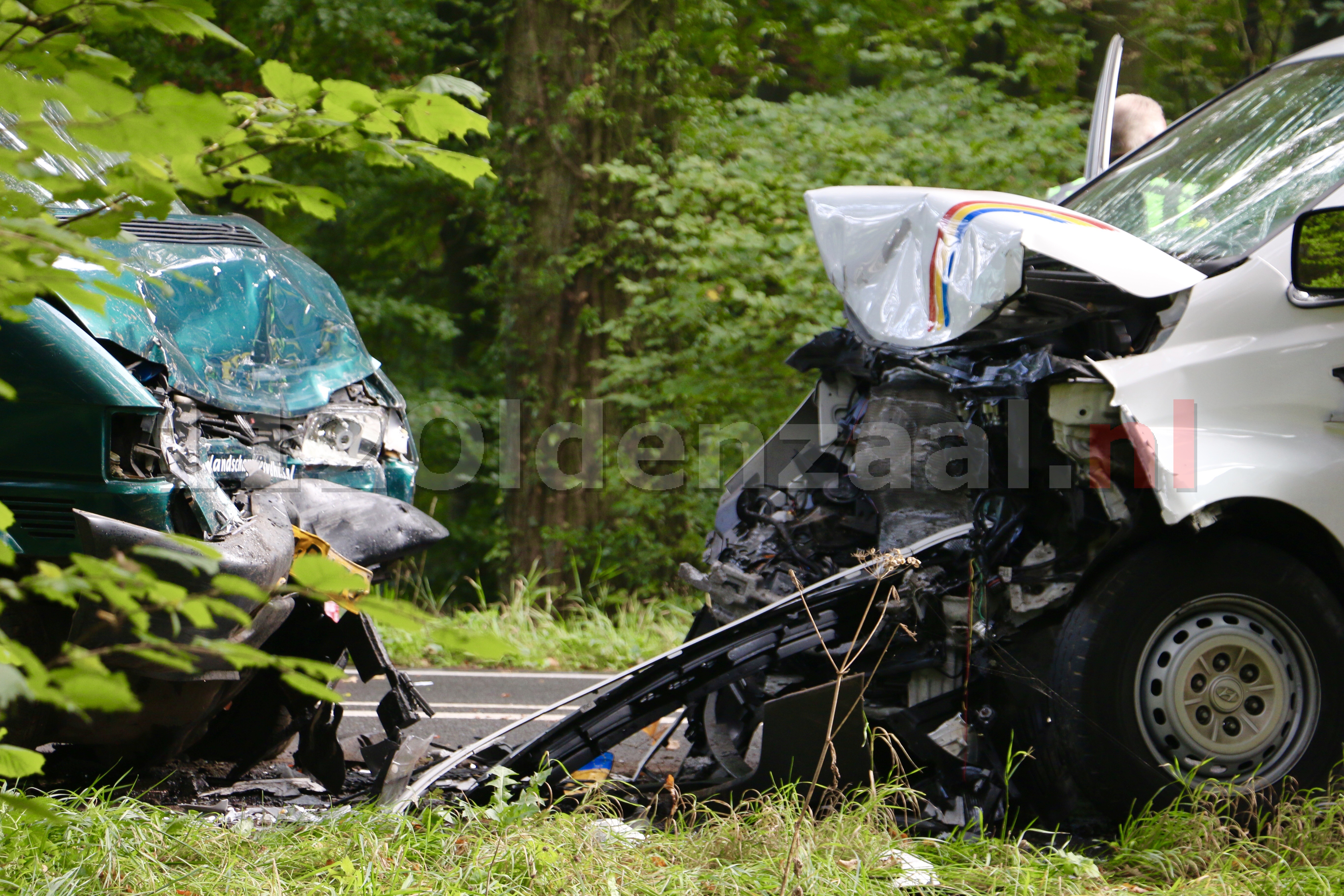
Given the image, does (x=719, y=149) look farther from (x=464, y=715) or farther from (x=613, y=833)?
(x=613, y=833)

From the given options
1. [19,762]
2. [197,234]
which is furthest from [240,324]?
[19,762]

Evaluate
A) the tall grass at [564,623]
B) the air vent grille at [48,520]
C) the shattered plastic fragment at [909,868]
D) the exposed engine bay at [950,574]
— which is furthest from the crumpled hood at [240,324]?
Answer: the shattered plastic fragment at [909,868]

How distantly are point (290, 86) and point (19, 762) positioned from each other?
112 centimetres

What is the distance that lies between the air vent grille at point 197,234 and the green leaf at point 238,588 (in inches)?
104

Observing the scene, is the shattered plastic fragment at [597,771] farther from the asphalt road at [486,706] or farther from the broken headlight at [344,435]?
the broken headlight at [344,435]

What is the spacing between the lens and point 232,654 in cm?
134

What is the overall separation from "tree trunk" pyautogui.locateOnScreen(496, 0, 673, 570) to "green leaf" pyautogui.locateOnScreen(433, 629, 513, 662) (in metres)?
8.15

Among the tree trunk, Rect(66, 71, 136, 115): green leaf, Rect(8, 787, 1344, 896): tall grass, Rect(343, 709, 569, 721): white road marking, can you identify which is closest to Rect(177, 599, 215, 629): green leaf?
Rect(66, 71, 136, 115): green leaf

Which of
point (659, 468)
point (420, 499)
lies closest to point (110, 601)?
point (659, 468)

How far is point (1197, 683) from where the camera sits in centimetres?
332

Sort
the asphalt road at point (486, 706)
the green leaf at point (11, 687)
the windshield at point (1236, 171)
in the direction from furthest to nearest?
the asphalt road at point (486, 706)
the windshield at point (1236, 171)
the green leaf at point (11, 687)

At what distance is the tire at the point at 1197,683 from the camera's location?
129 inches

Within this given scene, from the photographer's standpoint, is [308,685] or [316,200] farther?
[316,200]

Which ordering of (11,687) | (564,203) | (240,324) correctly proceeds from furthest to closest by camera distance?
(564,203)
(240,324)
(11,687)
